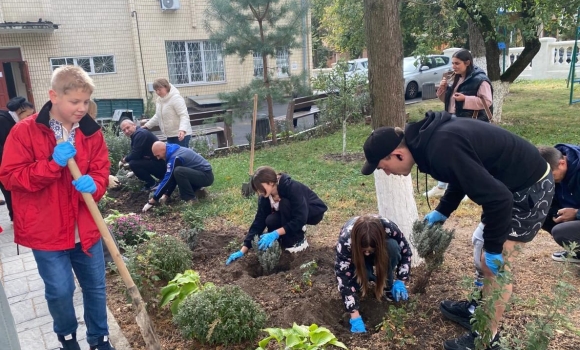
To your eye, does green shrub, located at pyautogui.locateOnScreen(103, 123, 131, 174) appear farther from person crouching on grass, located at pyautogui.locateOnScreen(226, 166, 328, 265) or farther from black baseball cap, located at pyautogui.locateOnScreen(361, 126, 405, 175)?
black baseball cap, located at pyautogui.locateOnScreen(361, 126, 405, 175)

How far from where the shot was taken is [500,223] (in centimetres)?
234

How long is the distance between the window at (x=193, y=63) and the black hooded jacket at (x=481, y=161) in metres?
16.7

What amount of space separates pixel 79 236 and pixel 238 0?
877 centimetres

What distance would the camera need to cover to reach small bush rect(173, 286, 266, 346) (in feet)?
9.11

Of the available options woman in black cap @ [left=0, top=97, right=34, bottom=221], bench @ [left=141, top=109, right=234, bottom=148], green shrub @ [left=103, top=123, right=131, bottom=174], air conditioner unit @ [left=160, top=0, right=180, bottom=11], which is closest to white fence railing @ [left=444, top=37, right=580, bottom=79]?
air conditioner unit @ [left=160, top=0, right=180, bottom=11]

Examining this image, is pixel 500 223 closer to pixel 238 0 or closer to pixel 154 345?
pixel 154 345

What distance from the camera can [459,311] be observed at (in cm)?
296

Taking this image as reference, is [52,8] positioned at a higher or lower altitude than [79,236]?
higher

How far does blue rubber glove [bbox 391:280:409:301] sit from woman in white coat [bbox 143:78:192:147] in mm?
4556

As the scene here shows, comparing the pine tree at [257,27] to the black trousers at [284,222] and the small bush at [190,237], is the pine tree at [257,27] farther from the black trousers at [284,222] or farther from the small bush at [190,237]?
the black trousers at [284,222]

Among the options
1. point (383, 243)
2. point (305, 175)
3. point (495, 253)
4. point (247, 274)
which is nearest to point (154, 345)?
point (247, 274)

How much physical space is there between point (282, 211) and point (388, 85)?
137 centimetres

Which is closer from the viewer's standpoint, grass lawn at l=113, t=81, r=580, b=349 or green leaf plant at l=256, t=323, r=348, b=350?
green leaf plant at l=256, t=323, r=348, b=350

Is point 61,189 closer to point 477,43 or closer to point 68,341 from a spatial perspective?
point 68,341
